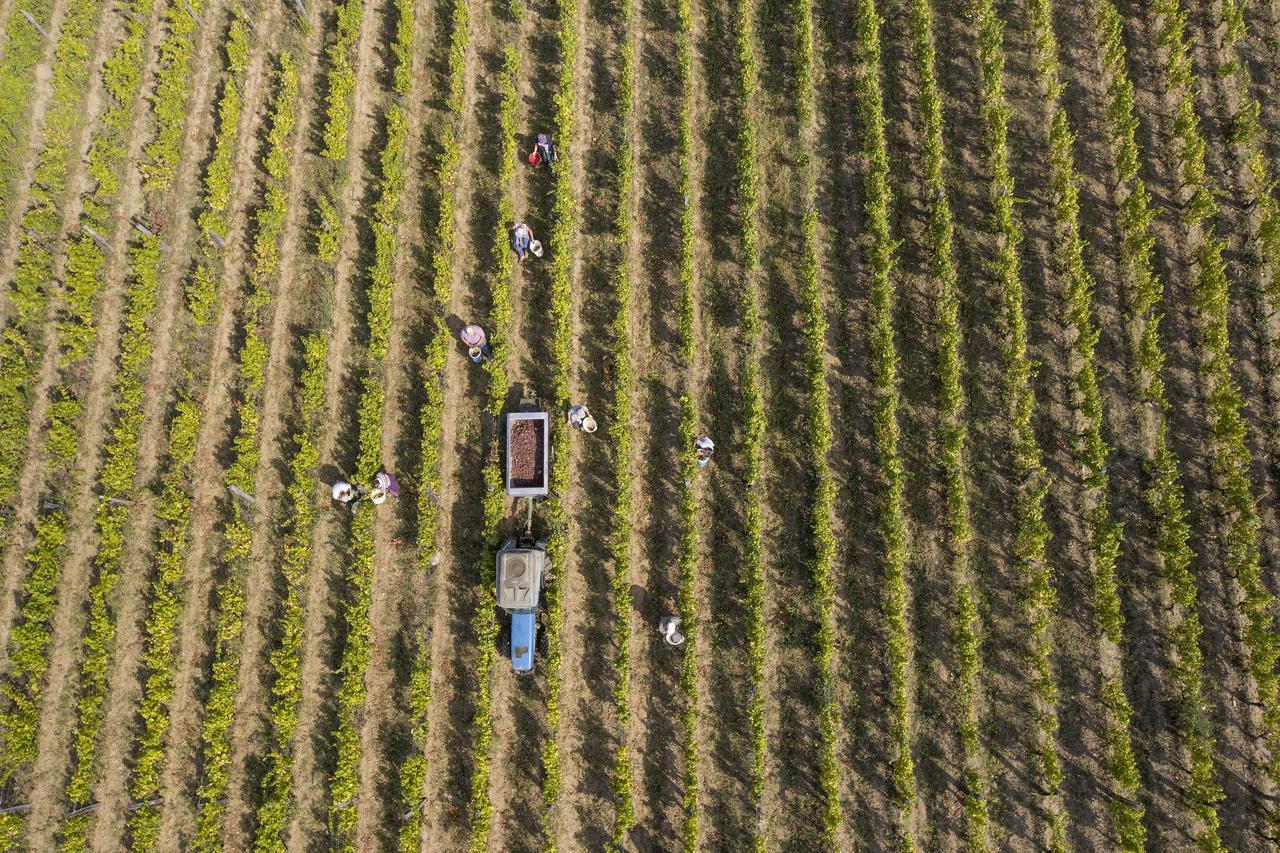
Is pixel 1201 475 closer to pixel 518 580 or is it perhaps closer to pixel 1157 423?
pixel 1157 423

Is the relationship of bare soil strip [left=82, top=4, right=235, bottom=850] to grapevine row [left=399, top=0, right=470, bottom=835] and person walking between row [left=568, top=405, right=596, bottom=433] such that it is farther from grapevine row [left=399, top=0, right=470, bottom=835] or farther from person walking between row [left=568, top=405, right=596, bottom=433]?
person walking between row [left=568, top=405, right=596, bottom=433]

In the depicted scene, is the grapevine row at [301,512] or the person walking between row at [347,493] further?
the person walking between row at [347,493]

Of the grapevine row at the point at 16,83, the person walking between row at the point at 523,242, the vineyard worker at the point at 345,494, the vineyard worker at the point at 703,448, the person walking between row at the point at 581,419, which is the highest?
the grapevine row at the point at 16,83

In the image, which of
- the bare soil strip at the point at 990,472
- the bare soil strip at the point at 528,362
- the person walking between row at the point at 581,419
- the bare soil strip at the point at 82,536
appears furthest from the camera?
the person walking between row at the point at 581,419

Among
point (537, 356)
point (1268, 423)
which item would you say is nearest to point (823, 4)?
point (537, 356)

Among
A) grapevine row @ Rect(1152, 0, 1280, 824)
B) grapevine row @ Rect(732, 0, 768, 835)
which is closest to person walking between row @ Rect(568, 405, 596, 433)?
grapevine row @ Rect(732, 0, 768, 835)

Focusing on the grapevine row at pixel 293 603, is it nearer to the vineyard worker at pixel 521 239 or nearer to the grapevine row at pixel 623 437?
the vineyard worker at pixel 521 239

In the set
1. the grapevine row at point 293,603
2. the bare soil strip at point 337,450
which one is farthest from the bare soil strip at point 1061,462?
the grapevine row at point 293,603
